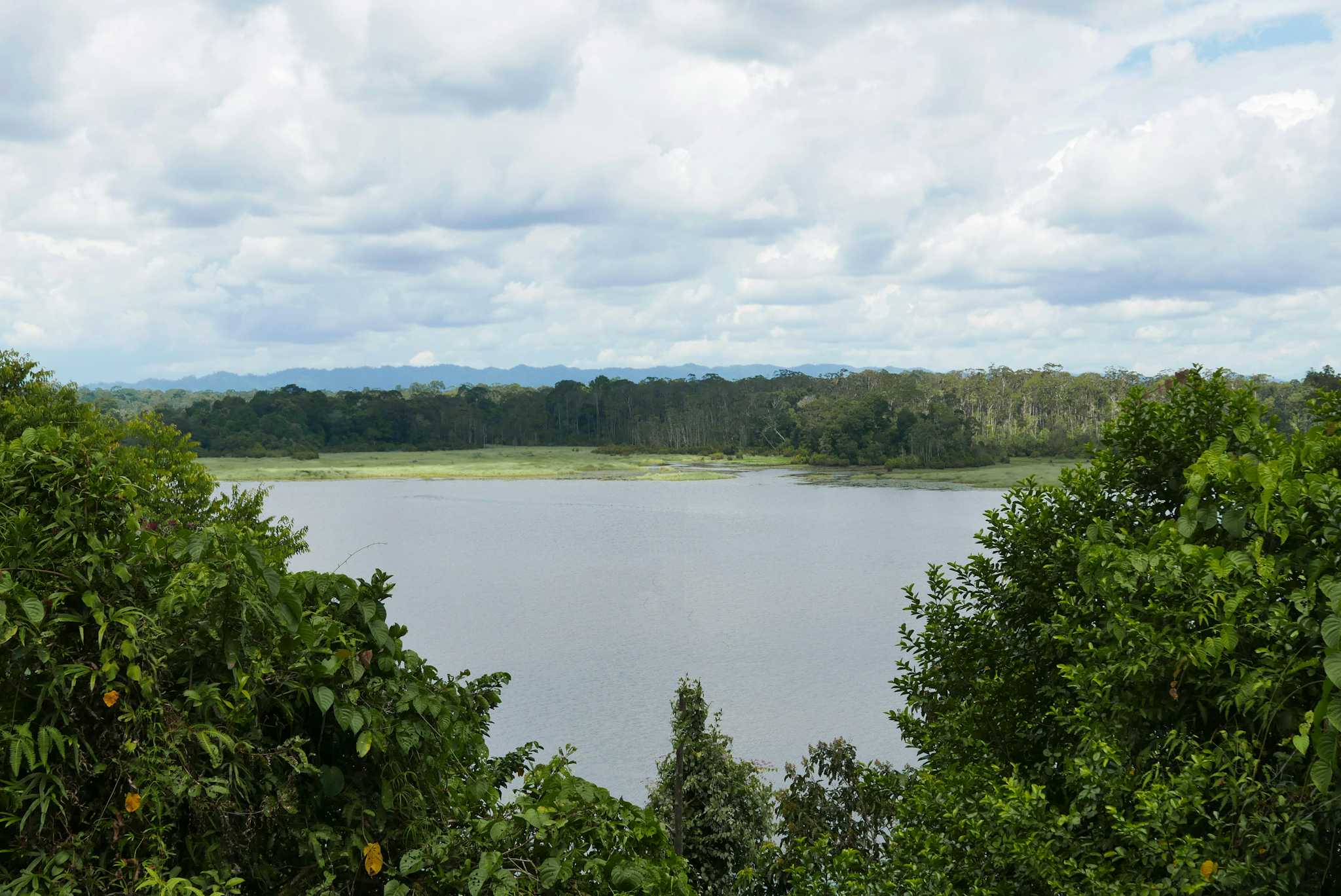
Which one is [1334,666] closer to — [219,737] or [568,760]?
[568,760]

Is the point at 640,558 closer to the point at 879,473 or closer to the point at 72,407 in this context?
→ the point at 72,407

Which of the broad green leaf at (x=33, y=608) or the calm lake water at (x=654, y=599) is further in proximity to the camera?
the calm lake water at (x=654, y=599)

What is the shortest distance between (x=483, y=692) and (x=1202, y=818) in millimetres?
3255

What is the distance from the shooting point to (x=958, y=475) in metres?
94.9

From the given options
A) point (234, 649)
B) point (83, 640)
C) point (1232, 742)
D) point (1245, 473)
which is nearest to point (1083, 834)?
point (1232, 742)

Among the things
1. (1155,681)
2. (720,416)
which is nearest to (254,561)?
(1155,681)

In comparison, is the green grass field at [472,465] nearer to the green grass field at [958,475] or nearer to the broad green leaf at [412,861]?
the green grass field at [958,475]

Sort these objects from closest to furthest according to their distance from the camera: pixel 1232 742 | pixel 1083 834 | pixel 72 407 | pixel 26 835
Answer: pixel 26 835 → pixel 1232 742 → pixel 1083 834 → pixel 72 407

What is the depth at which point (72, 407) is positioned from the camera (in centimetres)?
2070

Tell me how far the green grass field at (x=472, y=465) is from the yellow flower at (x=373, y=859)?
91.4 meters

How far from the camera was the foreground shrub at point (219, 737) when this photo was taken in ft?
9.64

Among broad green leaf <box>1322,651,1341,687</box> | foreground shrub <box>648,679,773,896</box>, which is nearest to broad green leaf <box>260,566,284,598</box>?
broad green leaf <box>1322,651,1341,687</box>

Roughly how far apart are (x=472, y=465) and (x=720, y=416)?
3293cm

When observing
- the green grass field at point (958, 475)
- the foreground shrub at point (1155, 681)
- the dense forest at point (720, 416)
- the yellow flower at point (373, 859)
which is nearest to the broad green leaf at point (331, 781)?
the yellow flower at point (373, 859)
